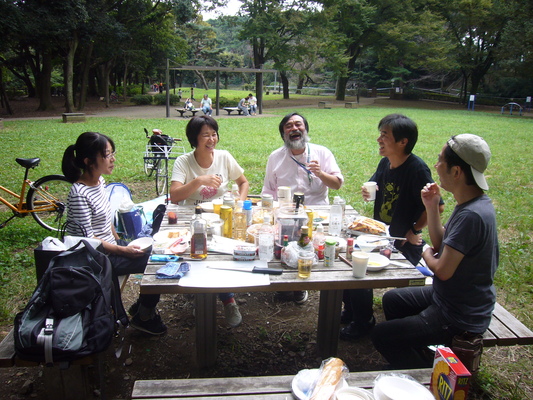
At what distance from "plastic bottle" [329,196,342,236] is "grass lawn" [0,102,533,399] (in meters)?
1.38

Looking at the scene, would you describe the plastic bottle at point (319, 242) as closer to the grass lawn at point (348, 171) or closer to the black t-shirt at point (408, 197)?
the black t-shirt at point (408, 197)

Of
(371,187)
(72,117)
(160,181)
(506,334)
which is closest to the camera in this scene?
(506,334)

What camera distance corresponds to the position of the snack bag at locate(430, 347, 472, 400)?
152cm

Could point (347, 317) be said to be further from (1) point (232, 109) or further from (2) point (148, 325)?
(1) point (232, 109)

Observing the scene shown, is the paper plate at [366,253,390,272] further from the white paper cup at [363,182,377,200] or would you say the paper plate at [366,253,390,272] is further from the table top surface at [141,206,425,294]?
the white paper cup at [363,182,377,200]

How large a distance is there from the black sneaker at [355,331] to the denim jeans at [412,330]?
1.91 ft

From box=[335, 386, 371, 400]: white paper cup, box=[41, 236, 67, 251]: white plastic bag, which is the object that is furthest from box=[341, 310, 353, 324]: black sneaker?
box=[41, 236, 67, 251]: white plastic bag

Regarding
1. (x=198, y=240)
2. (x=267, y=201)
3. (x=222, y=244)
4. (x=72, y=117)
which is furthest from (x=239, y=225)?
(x=72, y=117)

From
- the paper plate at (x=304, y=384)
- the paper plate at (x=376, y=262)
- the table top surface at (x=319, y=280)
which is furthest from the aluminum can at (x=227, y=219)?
the paper plate at (x=304, y=384)

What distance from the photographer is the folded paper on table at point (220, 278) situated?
6.77 ft

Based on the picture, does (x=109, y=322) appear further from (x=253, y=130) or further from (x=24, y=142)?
(x=253, y=130)

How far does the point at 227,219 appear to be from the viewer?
2.75 meters

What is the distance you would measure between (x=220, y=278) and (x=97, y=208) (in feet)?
4.49

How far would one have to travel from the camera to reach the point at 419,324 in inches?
90.5
